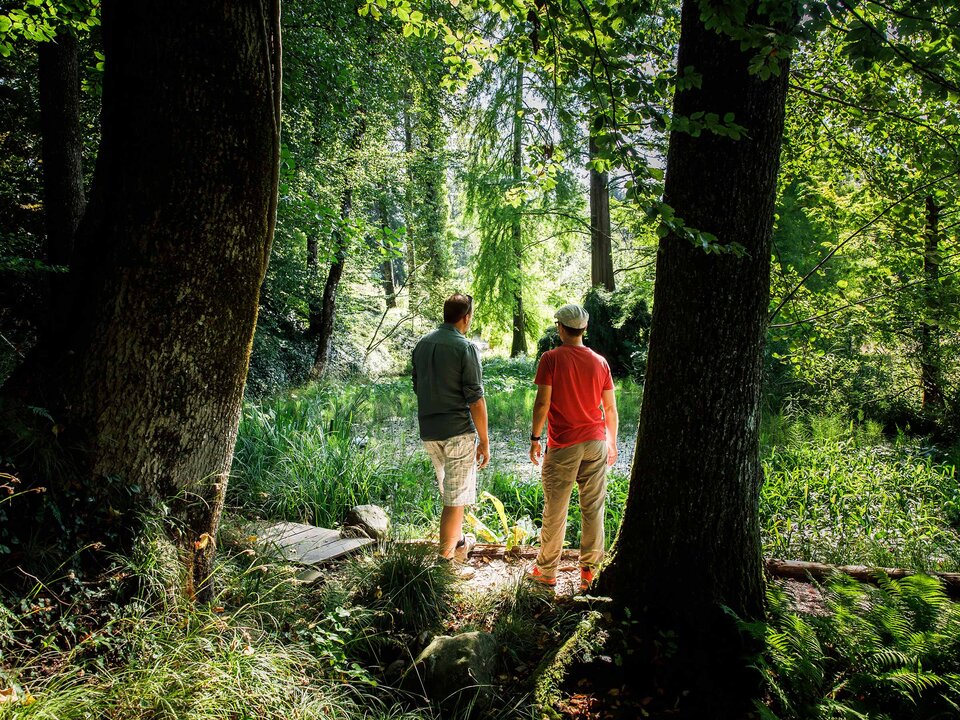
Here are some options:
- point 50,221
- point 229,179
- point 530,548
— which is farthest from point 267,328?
point 229,179

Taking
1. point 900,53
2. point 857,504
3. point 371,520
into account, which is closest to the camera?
point 900,53

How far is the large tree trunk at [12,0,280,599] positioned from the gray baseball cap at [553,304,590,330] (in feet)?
7.61

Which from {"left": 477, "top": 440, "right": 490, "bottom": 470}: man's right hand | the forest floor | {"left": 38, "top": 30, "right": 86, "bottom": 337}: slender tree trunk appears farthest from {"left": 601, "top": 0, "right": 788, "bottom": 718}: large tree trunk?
{"left": 38, "top": 30, "right": 86, "bottom": 337}: slender tree trunk

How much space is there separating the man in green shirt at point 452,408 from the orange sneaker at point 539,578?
0.64 m

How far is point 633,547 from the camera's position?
3447 mm

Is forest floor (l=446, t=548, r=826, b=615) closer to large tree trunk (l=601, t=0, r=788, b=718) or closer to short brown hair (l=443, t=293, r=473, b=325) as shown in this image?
large tree trunk (l=601, t=0, r=788, b=718)

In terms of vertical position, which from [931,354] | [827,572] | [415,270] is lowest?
[827,572]

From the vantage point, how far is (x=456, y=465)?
14.1 feet

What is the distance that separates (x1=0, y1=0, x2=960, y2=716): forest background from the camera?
2.62 meters

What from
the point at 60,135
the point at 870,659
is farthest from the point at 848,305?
the point at 60,135

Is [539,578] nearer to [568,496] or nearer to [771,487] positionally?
[568,496]

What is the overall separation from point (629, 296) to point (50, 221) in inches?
443

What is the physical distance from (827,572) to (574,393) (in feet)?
7.28

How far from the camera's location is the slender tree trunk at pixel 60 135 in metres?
6.32
